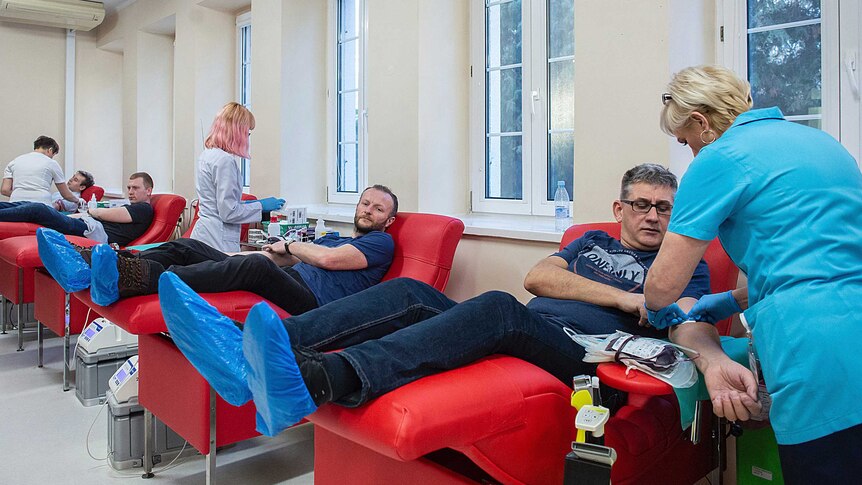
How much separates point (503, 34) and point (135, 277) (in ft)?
7.55

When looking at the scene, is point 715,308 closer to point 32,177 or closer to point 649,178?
point 649,178

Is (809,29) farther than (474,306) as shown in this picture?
Yes

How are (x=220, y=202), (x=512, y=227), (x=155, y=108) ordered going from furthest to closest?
(x=155, y=108) < (x=220, y=202) < (x=512, y=227)

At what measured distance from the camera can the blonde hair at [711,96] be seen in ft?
4.73

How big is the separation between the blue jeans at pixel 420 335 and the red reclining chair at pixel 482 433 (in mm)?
34

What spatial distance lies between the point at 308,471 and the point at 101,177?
6755mm

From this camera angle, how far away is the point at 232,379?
1522 mm

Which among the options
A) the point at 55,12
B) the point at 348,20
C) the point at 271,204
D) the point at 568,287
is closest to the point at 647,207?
the point at 568,287

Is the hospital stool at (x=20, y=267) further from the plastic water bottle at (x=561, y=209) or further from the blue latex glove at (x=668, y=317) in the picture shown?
the blue latex glove at (x=668, y=317)

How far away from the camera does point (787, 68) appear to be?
2.53m

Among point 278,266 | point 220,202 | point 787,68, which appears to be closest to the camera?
point 787,68

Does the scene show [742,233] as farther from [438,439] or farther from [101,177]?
[101,177]

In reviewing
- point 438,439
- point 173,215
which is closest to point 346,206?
point 173,215

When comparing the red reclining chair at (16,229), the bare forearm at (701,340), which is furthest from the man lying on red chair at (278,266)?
the red reclining chair at (16,229)
